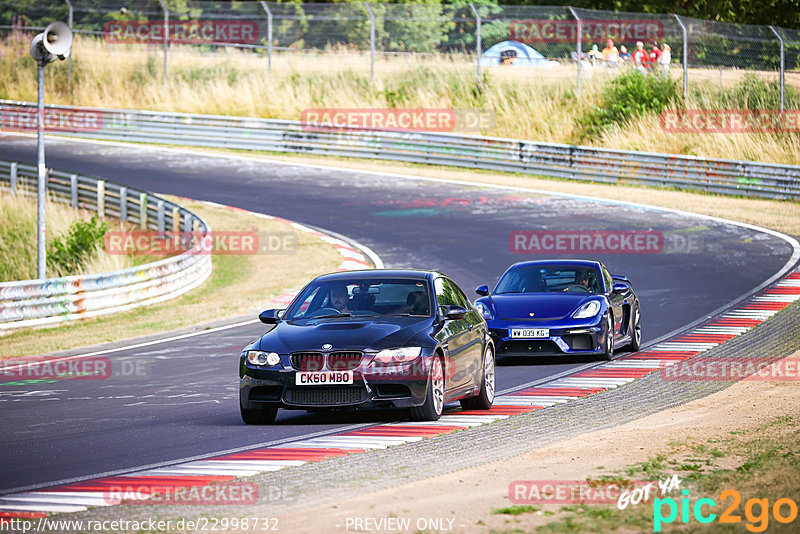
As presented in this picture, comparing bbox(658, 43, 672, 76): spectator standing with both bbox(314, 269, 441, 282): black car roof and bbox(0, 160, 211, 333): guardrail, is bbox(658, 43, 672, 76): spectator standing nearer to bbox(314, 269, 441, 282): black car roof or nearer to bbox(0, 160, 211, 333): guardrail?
bbox(0, 160, 211, 333): guardrail

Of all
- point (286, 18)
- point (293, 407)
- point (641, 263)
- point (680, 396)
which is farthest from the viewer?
point (286, 18)

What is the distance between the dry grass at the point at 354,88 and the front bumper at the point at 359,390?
2681 cm

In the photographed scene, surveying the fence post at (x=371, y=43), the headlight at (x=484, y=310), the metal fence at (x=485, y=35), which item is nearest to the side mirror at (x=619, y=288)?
the headlight at (x=484, y=310)

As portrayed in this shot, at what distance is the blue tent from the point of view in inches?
1593

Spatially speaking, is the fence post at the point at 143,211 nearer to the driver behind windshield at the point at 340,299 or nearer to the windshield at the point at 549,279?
Result: the windshield at the point at 549,279

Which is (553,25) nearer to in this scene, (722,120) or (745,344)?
(722,120)

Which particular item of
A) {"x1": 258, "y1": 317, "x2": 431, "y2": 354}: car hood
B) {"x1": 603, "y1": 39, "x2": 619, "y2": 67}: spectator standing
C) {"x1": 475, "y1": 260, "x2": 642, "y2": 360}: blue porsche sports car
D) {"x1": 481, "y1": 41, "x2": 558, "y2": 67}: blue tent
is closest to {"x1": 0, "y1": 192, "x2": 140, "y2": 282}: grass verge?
{"x1": 475, "y1": 260, "x2": 642, "y2": 360}: blue porsche sports car

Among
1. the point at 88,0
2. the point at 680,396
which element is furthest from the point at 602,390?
the point at 88,0

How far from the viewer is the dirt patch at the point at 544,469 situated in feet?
21.8

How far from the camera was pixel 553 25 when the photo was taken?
3716 cm

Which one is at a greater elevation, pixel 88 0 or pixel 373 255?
pixel 88 0

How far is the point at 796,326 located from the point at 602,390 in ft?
17.9

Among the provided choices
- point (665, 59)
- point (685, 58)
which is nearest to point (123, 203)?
point (685, 58)

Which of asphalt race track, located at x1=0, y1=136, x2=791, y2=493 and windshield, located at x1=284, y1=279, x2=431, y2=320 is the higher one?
windshield, located at x1=284, y1=279, x2=431, y2=320
